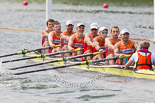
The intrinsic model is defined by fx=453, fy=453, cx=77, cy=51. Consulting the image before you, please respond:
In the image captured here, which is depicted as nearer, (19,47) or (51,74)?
(51,74)

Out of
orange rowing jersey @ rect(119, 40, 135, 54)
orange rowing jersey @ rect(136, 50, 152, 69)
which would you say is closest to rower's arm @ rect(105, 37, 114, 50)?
orange rowing jersey @ rect(119, 40, 135, 54)

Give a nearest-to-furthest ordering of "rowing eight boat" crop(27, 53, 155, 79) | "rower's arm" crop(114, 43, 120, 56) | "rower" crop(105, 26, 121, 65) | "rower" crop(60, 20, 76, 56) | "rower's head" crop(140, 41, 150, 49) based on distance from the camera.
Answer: "rower's head" crop(140, 41, 150, 49)
"rowing eight boat" crop(27, 53, 155, 79)
"rower's arm" crop(114, 43, 120, 56)
"rower" crop(105, 26, 121, 65)
"rower" crop(60, 20, 76, 56)

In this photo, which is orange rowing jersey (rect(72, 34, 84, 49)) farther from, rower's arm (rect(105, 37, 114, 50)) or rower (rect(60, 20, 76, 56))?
rower's arm (rect(105, 37, 114, 50))

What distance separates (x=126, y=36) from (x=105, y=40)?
3.57 ft

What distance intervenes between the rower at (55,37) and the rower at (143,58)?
4.31 m

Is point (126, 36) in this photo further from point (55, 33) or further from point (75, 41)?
point (55, 33)

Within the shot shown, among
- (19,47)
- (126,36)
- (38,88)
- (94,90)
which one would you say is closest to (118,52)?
(126,36)

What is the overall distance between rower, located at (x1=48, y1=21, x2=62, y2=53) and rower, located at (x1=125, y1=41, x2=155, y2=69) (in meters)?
4.31

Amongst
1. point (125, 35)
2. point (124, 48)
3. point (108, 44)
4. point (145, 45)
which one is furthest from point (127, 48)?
point (145, 45)

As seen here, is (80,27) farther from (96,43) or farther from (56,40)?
(56,40)

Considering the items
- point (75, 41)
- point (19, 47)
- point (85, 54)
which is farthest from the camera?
point (19, 47)

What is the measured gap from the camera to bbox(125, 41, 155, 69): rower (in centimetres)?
1356

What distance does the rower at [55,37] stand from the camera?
17.4m

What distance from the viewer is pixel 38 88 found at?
13336 mm
